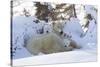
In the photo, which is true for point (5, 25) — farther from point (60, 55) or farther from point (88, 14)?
point (88, 14)

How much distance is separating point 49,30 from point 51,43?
6.1 inches

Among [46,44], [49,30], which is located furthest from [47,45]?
[49,30]

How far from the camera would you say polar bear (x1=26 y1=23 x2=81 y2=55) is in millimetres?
2191

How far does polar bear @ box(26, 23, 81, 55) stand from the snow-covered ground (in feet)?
0.15

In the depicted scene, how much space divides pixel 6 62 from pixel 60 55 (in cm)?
63

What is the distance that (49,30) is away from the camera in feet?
7.37

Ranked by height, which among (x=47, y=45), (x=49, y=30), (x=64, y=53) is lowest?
(x=64, y=53)

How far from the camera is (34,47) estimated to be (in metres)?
2.20

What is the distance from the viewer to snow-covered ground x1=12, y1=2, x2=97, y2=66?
2121mm

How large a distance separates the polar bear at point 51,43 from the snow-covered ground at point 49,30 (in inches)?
1.8

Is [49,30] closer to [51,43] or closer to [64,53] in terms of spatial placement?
[51,43]

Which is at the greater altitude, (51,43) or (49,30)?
(49,30)

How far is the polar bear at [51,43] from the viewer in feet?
7.19

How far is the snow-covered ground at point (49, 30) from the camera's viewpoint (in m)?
2.12
